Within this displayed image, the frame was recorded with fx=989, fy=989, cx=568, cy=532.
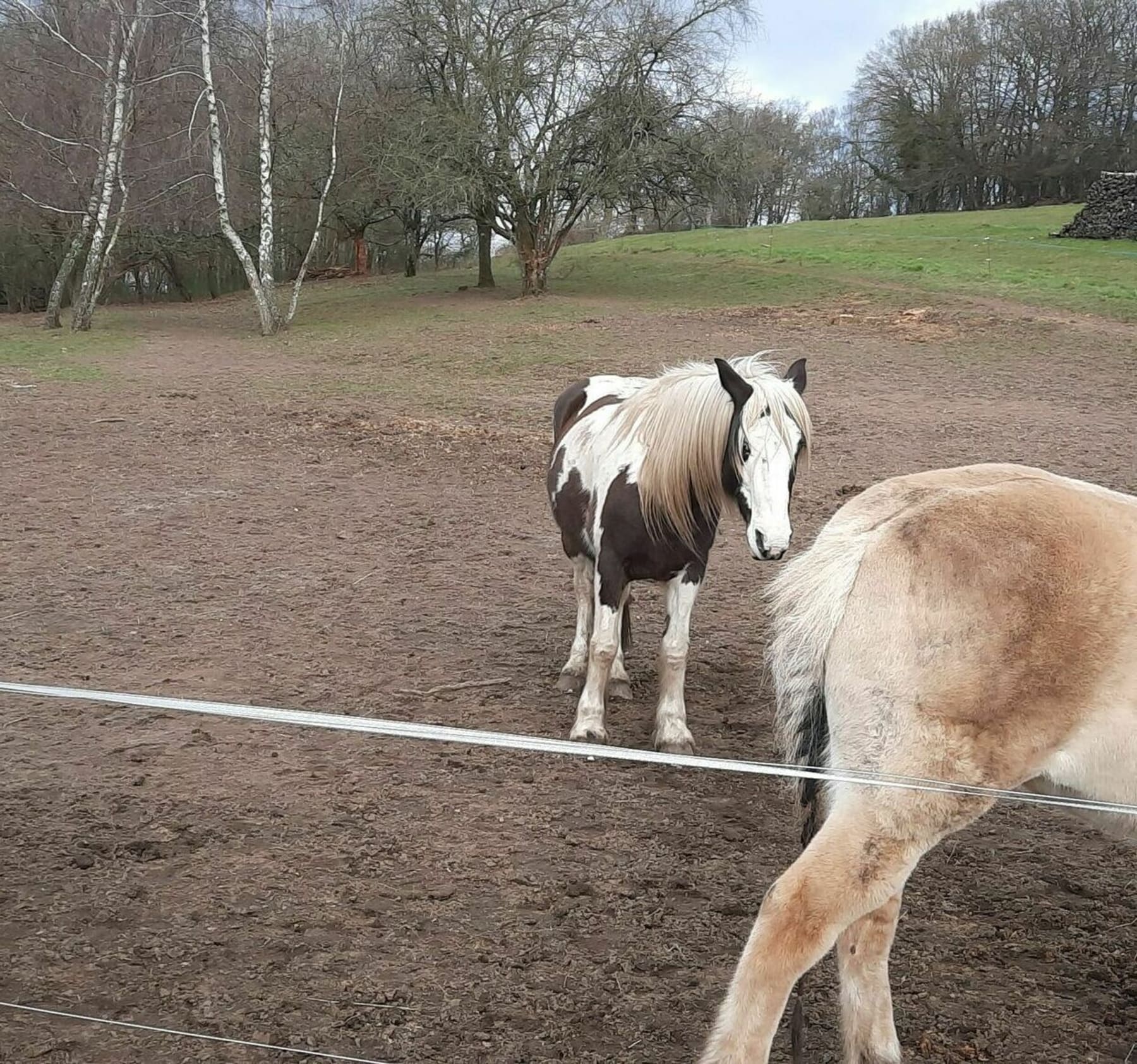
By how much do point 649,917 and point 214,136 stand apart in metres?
18.4

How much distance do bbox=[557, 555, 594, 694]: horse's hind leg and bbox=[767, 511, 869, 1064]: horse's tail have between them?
8.24 ft

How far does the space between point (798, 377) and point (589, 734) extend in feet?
6.13

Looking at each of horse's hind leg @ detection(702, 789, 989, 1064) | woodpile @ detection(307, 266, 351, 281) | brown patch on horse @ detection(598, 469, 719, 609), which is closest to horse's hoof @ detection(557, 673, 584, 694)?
brown patch on horse @ detection(598, 469, 719, 609)

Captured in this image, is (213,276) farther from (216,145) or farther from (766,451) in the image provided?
(766,451)

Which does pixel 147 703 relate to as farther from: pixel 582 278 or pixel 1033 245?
pixel 1033 245

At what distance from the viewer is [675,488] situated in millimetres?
4281

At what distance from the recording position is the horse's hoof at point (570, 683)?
5.09 m

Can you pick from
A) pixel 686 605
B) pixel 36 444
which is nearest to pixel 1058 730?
pixel 686 605

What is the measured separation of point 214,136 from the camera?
18.1m

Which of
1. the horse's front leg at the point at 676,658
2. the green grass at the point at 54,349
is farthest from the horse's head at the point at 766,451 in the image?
Answer: the green grass at the point at 54,349

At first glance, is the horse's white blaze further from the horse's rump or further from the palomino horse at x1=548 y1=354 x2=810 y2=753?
the horse's rump

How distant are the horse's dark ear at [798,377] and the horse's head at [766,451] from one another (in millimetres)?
317

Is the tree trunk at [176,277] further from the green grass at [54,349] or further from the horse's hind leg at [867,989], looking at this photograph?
the horse's hind leg at [867,989]

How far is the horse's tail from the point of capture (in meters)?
2.41
